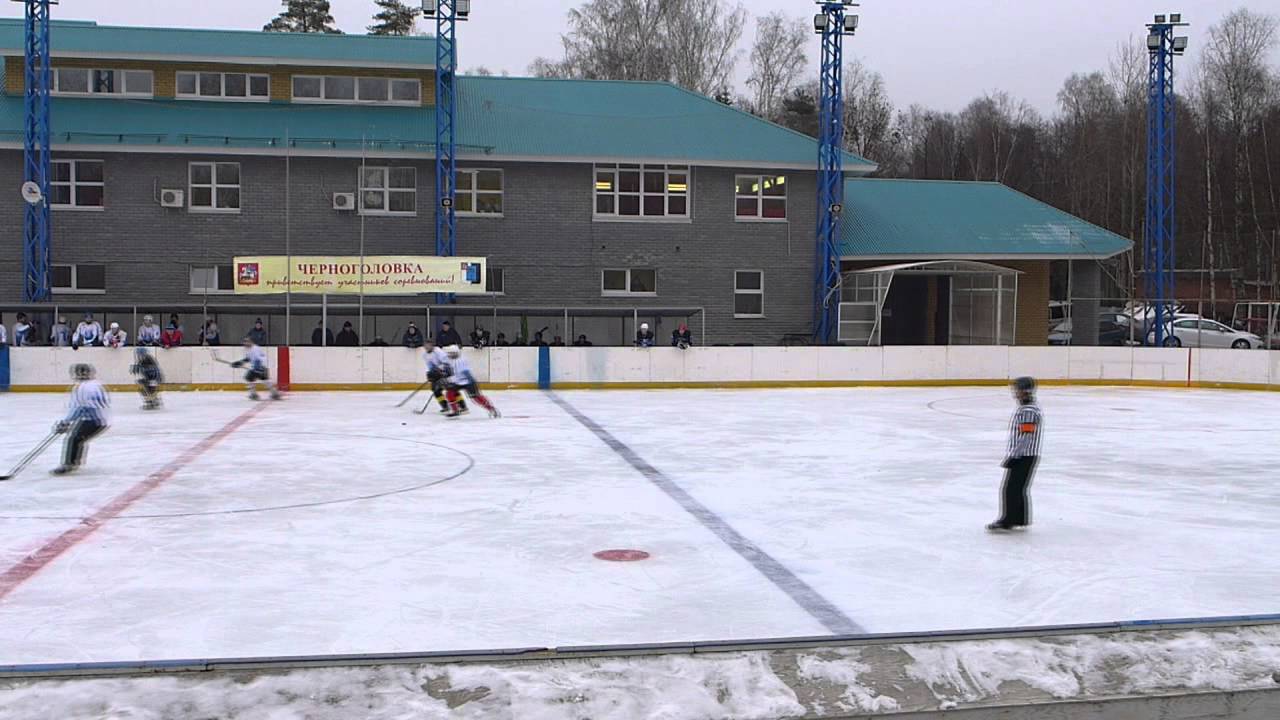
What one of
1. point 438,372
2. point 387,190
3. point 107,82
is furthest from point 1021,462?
point 107,82

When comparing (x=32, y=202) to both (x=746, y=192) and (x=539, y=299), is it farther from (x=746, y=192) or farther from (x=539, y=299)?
(x=746, y=192)

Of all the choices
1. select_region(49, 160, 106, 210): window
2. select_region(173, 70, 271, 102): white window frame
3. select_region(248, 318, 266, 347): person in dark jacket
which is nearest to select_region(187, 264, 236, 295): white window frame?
select_region(49, 160, 106, 210): window

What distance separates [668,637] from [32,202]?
88.1ft

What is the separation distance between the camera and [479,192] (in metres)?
34.1

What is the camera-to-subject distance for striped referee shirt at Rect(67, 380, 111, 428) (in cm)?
1382

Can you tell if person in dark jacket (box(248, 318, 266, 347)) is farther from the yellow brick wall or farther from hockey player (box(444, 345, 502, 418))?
the yellow brick wall

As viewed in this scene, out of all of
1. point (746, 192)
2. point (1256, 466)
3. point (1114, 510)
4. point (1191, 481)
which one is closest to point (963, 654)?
point (1114, 510)

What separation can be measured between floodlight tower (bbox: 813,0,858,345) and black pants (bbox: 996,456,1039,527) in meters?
22.4

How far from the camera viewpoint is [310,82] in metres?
35.0

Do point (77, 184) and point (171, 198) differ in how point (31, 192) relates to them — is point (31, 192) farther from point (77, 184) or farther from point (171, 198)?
point (171, 198)

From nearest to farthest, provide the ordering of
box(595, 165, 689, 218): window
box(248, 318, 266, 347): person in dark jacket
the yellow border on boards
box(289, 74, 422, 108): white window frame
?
the yellow border on boards
box(248, 318, 266, 347): person in dark jacket
box(595, 165, 689, 218): window
box(289, 74, 422, 108): white window frame

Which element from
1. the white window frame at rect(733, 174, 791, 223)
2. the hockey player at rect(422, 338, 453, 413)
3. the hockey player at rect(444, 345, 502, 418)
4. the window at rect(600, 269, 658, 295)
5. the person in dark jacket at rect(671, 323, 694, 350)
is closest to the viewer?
the hockey player at rect(444, 345, 502, 418)

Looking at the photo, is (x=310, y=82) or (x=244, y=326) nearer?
(x=244, y=326)

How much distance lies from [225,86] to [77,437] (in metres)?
23.1
